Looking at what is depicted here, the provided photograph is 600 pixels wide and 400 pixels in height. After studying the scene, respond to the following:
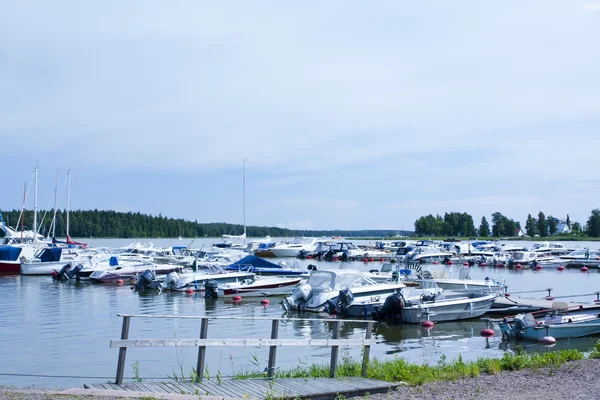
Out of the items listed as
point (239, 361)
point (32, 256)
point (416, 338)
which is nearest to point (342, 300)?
point (416, 338)

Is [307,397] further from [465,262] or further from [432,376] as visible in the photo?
[465,262]

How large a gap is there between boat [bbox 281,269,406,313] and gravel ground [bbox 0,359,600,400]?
15.3 metres

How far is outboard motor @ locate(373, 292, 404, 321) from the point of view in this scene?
80.0ft

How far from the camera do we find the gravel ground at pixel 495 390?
8617mm

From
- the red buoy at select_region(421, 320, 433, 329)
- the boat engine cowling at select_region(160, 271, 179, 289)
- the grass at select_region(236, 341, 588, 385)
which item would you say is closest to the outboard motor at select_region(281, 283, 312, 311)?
the red buoy at select_region(421, 320, 433, 329)

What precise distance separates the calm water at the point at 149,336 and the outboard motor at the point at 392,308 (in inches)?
20.4

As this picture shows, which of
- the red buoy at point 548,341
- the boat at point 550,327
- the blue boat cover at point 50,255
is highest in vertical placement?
the blue boat cover at point 50,255

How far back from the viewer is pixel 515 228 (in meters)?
171

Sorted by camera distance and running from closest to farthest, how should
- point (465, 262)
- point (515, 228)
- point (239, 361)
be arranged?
point (239, 361) < point (465, 262) < point (515, 228)

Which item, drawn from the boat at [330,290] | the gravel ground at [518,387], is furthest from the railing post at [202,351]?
the boat at [330,290]

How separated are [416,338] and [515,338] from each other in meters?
3.48

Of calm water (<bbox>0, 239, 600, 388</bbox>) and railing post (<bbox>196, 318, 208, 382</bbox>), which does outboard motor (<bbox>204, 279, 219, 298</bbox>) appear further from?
railing post (<bbox>196, 318, 208, 382</bbox>)

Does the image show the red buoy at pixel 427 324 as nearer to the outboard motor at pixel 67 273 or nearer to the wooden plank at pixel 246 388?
the wooden plank at pixel 246 388

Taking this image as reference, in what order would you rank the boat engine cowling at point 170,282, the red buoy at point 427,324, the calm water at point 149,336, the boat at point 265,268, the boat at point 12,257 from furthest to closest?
the boat at point 12,257 → the boat at point 265,268 → the boat engine cowling at point 170,282 → the red buoy at point 427,324 → the calm water at point 149,336
